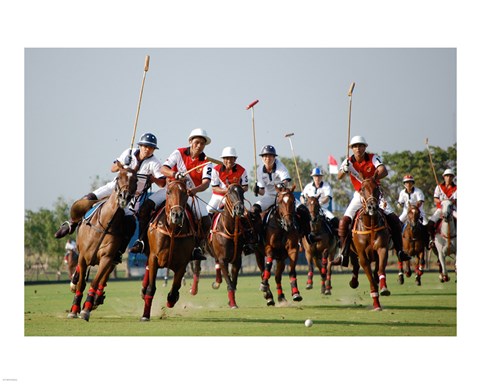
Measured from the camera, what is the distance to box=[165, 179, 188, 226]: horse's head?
11.1 meters

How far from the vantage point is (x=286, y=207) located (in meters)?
14.9

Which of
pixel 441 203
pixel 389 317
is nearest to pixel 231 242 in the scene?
pixel 389 317

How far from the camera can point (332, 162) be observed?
30281 millimetres

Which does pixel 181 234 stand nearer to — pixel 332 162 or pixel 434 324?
pixel 434 324

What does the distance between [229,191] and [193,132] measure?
3.83 ft

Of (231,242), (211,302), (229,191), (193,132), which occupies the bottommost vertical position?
(211,302)

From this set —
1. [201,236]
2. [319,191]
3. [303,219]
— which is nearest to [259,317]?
[201,236]

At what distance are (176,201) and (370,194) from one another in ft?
11.4

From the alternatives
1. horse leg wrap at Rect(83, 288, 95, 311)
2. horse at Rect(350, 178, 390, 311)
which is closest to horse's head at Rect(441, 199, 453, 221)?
horse at Rect(350, 178, 390, 311)

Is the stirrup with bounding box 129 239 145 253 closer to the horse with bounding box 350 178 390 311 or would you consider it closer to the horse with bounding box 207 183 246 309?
the horse with bounding box 207 183 246 309

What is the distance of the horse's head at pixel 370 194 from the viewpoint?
42.8 feet

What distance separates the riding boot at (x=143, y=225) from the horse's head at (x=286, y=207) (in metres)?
3.01

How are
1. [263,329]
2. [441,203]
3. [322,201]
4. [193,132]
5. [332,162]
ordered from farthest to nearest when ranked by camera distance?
[332,162]
[441,203]
[322,201]
[193,132]
[263,329]

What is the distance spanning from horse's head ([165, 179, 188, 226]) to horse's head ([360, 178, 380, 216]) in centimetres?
320
